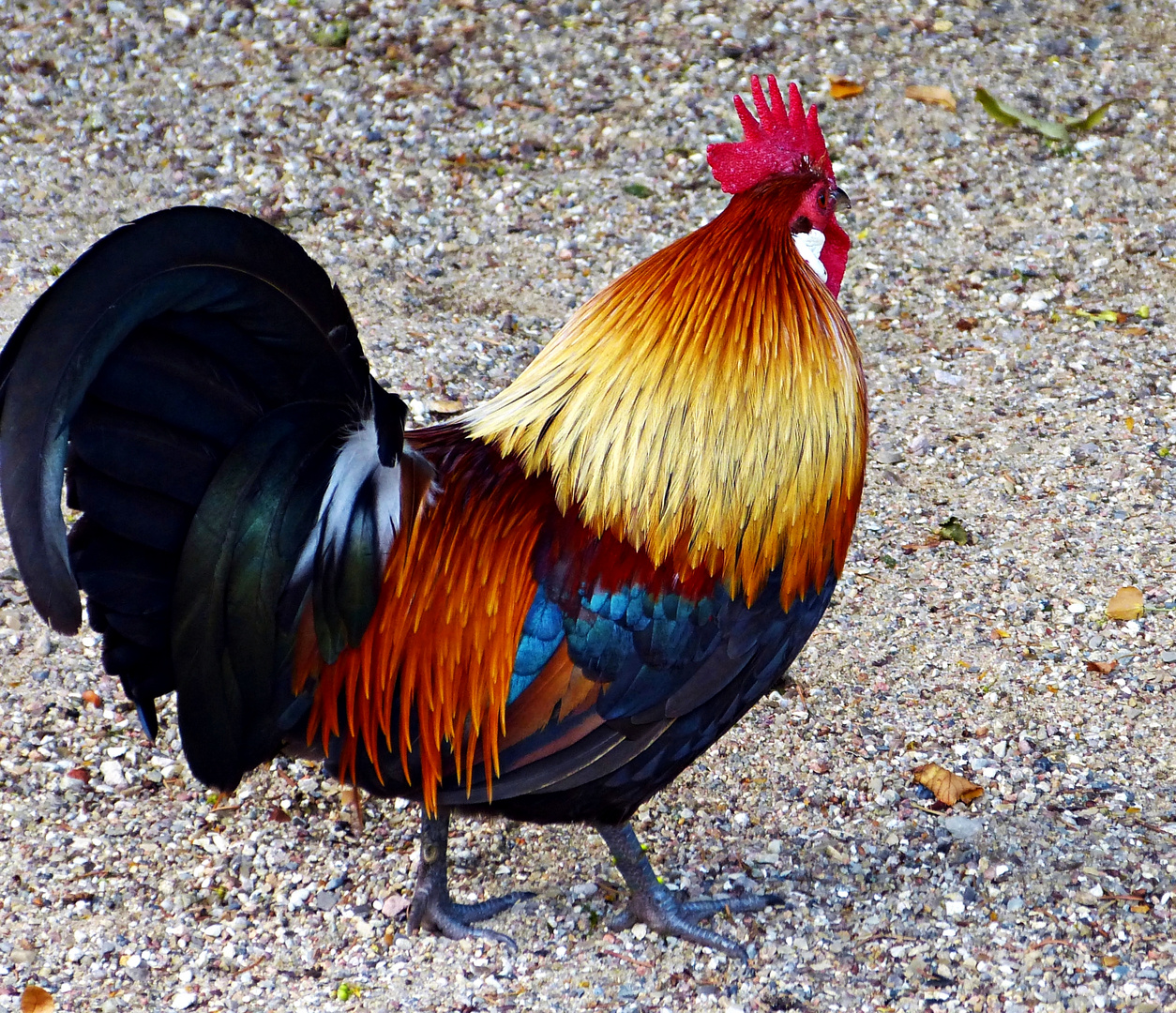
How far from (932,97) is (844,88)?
50 cm

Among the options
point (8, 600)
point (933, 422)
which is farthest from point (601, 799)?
point (933, 422)

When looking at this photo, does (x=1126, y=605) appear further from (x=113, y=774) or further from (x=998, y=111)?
(x=998, y=111)

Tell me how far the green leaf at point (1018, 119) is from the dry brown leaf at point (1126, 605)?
137 inches

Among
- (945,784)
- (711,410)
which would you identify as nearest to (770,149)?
(711,410)

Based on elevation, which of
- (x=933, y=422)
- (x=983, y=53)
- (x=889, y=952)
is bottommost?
(x=889, y=952)

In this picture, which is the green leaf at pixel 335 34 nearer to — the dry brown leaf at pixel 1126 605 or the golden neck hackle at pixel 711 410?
the golden neck hackle at pixel 711 410

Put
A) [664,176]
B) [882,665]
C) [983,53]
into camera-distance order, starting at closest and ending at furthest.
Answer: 1. [882,665]
2. [664,176]
3. [983,53]

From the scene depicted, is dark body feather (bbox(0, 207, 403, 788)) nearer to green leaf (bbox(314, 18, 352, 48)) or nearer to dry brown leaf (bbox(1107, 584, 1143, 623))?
dry brown leaf (bbox(1107, 584, 1143, 623))

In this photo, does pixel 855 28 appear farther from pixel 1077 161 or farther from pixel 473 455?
pixel 473 455

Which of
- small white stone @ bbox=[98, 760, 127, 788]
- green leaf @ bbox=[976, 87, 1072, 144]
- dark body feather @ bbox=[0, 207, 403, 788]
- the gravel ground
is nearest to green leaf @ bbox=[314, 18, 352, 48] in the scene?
the gravel ground

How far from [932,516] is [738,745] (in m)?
1.51

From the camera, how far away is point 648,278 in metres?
3.26

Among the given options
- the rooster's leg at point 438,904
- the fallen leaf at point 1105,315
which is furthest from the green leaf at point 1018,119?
the rooster's leg at point 438,904

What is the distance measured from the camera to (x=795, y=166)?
3.38m
